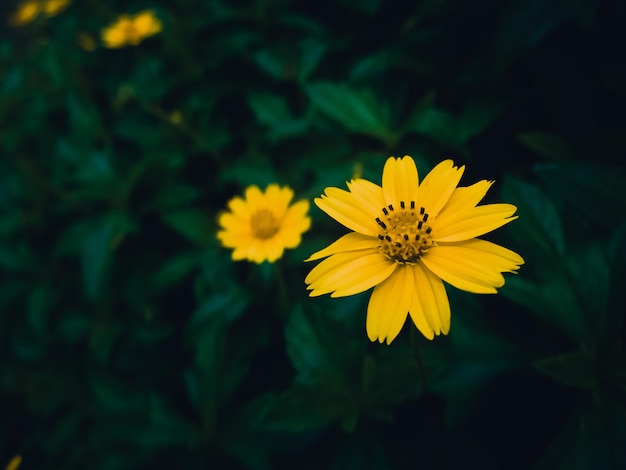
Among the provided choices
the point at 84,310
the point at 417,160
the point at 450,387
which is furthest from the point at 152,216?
the point at 450,387

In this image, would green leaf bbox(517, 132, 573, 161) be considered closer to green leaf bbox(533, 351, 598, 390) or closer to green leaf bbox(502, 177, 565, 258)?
green leaf bbox(502, 177, 565, 258)

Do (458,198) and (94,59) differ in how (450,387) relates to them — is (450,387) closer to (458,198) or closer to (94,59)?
(458,198)

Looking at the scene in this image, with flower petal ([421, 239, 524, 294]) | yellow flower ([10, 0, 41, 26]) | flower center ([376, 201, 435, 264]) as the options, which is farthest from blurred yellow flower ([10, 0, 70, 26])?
flower petal ([421, 239, 524, 294])

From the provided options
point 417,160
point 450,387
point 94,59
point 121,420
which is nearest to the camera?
point 450,387

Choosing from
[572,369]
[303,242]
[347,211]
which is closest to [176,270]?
[303,242]

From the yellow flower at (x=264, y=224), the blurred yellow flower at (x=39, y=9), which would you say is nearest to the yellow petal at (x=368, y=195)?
the yellow flower at (x=264, y=224)

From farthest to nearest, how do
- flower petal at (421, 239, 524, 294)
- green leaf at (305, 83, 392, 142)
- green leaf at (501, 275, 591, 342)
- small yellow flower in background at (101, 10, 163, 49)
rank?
small yellow flower in background at (101, 10, 163, 49) < green leaf at (305, 83, 392, 142) < green leaf at (501, 275, 591, 342) < flower petal at (421, 239, 524, 294)

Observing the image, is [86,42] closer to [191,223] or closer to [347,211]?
[191,223]
